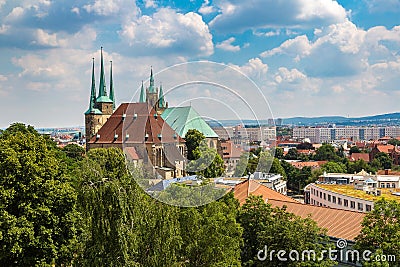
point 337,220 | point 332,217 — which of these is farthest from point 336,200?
point 337,220

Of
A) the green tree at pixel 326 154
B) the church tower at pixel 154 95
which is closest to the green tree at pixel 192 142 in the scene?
the church tower at pixel 154 95

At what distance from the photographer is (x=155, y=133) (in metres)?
20.1

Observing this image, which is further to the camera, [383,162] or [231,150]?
[383,162]

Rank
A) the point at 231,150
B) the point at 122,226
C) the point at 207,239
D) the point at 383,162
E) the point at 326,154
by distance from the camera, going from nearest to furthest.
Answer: the point at 231,150 < the point at 122,226 < the point at 207,239 < the point at 383,162 < the point at 326,154

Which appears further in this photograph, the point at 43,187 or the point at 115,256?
the point at 43,187

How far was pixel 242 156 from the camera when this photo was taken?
15.0 meters

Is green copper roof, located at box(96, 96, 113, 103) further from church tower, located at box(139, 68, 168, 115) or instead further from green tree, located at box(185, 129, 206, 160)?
green tree, located at box(185, 129, 206, 160)

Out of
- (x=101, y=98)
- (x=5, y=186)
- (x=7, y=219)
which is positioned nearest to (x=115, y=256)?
(x=7, y=219)

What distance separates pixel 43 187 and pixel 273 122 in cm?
1120

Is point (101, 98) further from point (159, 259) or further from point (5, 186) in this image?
point (159, 259)

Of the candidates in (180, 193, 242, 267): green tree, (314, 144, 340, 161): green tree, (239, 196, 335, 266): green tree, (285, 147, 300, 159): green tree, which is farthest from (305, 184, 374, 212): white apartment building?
(285, 147, 300, 159): green tree

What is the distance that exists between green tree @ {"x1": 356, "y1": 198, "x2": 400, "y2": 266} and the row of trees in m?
0.09

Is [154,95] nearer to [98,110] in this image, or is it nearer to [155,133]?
[155,133]

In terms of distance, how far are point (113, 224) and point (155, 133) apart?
5.20 metres
